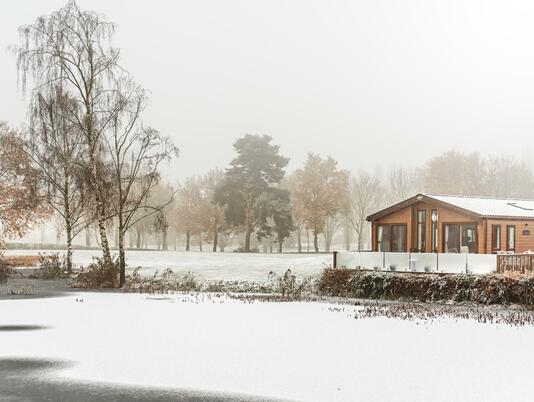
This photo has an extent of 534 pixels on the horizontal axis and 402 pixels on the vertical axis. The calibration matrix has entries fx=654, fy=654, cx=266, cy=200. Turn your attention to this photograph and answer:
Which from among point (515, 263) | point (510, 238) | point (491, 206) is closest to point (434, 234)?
point (491, 206)

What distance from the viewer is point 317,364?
11117mm

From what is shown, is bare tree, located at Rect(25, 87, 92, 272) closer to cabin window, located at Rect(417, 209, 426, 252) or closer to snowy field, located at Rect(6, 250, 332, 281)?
snowy field, located at Rect(6, 250, 332, 281)

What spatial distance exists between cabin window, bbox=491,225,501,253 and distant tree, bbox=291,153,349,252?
33049 mm

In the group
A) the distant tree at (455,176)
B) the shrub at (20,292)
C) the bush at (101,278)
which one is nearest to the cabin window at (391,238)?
the bush at (101,278)

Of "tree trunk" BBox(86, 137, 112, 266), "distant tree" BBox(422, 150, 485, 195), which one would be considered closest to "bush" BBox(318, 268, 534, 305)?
"tree trunk" BBox(86, 137, 112, 266)

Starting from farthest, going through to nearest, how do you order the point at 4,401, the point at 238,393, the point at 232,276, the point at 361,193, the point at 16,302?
1. the point at 361,193
2. the point at 232,276
3. the point at 16,302
4. the point at 238,393
5. the point at 4,401

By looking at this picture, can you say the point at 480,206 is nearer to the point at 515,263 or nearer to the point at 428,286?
the point at 515,263

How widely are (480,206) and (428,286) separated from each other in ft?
38.6

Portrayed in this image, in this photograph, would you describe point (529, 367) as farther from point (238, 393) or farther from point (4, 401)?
point (4, 401)

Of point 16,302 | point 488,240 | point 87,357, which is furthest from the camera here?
point 488,240

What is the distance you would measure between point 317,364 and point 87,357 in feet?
13.7

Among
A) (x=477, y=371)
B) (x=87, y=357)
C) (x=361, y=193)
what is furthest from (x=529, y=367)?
(x=361, y=193)

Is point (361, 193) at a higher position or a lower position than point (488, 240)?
higher

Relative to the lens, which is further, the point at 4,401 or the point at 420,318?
the point at 420,318
